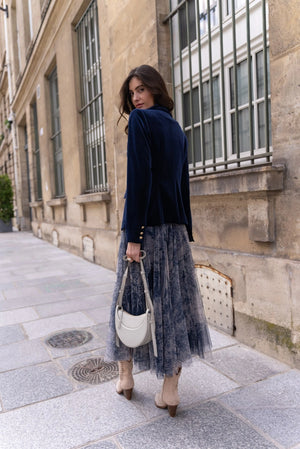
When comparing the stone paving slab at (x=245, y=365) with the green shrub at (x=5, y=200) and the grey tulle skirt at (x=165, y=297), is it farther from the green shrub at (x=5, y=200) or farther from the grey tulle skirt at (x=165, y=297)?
the green shrub at (x=5, y=200)

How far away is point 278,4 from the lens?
266 cm

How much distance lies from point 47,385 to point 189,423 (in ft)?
3.57

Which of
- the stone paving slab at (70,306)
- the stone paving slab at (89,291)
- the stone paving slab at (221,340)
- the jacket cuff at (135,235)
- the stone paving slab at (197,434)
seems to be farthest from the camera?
the stone paving slab at (89,291)

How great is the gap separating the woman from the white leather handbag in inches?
2.1

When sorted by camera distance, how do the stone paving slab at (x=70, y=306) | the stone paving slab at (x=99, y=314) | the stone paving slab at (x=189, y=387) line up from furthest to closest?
the stone paving slab at (x=70, y=306)
the stone paving slab at (x=99, y=314)
the stone paving slab at (x=189, y=387)

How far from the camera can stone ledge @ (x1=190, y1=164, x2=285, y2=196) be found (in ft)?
8.86

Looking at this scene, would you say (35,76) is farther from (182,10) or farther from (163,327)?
(163,327)

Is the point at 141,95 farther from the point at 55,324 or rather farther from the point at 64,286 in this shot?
the point at 64,286

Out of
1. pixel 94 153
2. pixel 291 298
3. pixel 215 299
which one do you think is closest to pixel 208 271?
pixel 215 299

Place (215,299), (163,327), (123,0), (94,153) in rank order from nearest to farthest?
1. (163,327)
2. (215,299)
3. (123,0)
4. (94,153)

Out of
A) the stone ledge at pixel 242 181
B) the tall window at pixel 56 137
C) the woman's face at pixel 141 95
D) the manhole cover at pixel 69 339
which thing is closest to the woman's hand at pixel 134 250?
the woman's face at pixel 141 95

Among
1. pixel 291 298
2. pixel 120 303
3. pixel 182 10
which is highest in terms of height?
pixel 182 10

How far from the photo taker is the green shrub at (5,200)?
1648 cm

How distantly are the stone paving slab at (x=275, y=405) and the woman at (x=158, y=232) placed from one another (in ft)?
1.51
